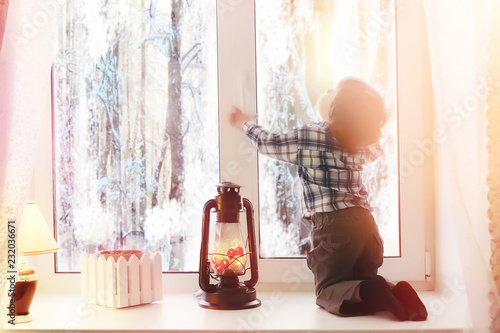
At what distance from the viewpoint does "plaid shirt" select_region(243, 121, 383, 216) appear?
1.57m

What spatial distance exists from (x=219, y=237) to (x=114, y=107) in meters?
0.58

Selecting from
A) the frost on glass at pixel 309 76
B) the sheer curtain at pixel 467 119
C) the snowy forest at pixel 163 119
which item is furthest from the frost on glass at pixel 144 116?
the sheer curtain at pixel 467 119

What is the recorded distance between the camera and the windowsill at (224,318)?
136cm

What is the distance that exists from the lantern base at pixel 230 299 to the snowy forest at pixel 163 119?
0.27 meters

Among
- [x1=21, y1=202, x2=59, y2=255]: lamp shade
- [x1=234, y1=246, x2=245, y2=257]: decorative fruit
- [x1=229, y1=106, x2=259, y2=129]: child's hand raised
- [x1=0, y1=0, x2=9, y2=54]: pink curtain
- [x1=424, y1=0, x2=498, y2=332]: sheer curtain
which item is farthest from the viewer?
[x1=229, y1=106, x2=259, y2=129]: child's hand raised

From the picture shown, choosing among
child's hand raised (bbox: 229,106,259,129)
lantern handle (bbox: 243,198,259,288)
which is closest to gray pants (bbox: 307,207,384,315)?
lantern handle (bbox: 243,198,259,288)

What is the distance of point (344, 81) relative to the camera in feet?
5.20

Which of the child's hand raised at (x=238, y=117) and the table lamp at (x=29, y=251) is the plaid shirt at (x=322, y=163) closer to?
the child's hand raised at (x=238, y=117)

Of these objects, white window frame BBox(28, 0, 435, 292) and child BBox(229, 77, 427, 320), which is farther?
white window frame BBox(28, 0, 435, 292)

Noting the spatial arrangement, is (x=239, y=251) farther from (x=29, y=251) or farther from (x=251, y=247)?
(x=29, y=251)

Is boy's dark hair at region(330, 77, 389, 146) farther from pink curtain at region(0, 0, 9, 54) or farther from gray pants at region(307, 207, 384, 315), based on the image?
pink curtain at region(0, 0, 9, 54)

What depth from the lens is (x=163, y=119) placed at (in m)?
1.82

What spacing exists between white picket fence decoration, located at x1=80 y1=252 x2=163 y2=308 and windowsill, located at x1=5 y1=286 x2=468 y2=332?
0.08 feet

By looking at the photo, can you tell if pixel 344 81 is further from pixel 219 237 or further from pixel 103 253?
pixel 103 253
